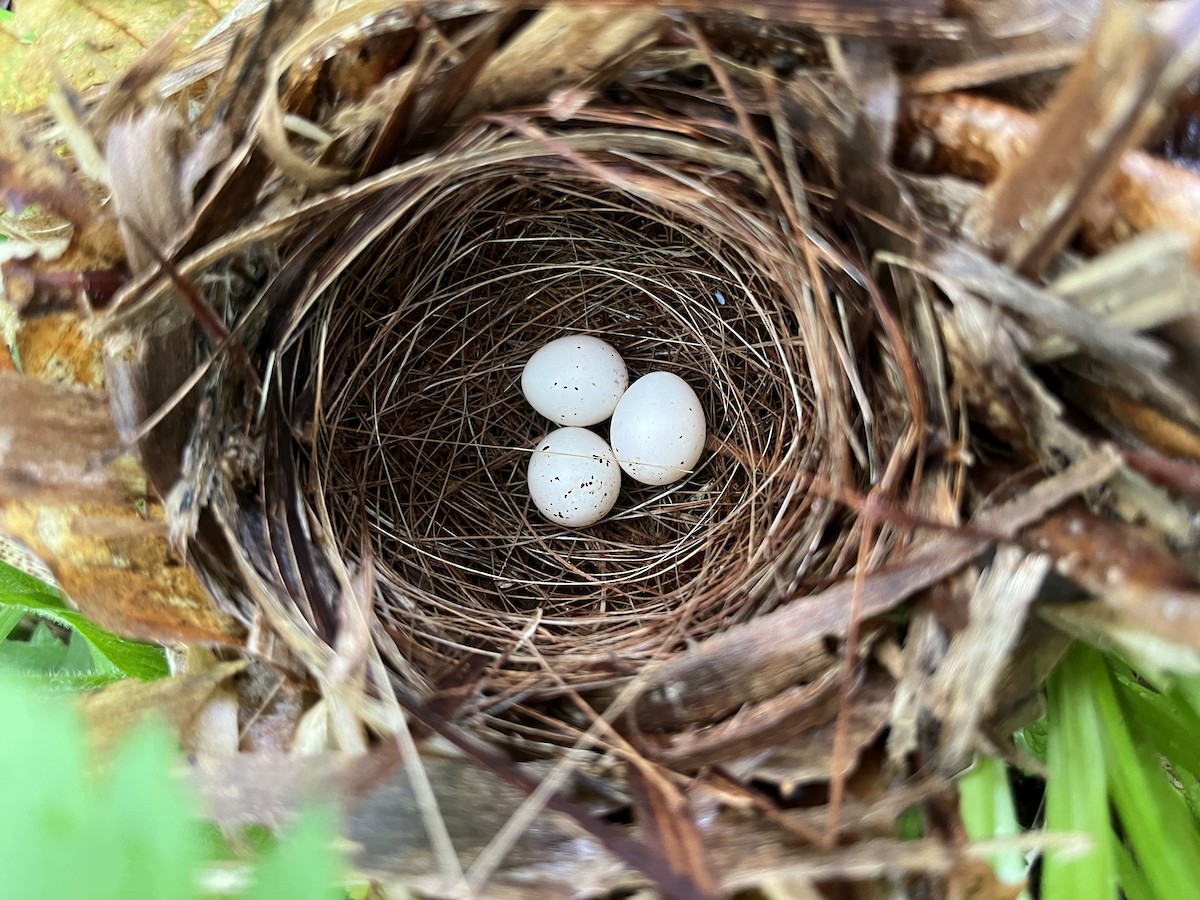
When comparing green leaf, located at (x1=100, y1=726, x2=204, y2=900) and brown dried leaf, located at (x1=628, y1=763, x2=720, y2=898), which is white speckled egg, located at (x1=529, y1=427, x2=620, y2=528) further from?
green leaf, located at (x1=100, y1=726, x2=204, y2=900)

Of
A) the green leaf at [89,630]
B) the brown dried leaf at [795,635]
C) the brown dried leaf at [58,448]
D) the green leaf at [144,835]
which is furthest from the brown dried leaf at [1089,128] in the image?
the green leaf at [89,630]

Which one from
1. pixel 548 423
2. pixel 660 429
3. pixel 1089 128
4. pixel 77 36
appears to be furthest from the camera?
pixel 548 423

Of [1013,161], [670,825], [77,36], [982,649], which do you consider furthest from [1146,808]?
[77,36]

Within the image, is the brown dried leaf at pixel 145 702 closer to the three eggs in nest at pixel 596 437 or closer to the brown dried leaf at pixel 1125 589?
the three eggs in nest at pixel 596 437

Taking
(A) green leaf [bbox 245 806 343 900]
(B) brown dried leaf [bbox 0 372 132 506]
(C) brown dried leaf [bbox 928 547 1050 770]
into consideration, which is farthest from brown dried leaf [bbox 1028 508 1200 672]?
(B) brown dried leaf [bbox 0 372 132 506]

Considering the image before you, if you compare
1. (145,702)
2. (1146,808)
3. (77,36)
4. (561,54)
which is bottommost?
(1146,808)

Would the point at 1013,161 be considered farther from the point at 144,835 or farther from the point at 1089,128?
the point at 144,835
